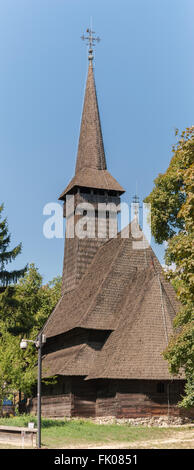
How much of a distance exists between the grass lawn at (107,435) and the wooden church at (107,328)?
2.32m

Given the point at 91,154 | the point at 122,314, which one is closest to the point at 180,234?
the point at 122,314

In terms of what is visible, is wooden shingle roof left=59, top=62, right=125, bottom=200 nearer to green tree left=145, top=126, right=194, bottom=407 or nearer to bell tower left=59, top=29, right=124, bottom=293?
bell tower left=59, top=29, right=124, bottom=293

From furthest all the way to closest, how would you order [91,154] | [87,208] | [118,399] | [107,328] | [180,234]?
[91,154] → [87,208] → [107,328] → [118,399] → [180,234]

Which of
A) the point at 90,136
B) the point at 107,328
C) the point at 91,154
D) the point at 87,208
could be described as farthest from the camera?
the point at 90,136

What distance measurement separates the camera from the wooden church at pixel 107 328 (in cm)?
2961

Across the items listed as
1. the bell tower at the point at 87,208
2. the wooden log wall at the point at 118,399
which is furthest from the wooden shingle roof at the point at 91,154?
the wooden log wall at the point at 118,399

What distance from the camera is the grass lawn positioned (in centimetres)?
2134

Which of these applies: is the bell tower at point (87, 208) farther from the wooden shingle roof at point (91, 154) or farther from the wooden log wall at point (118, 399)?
the wooden log wall at point (118, 399)

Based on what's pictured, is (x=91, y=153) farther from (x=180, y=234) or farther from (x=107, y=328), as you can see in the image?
(x=180, y=234)

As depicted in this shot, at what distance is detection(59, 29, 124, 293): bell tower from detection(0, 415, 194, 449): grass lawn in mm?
16356

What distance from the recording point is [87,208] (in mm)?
43688

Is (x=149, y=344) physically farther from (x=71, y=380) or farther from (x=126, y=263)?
(x=126, y=263)

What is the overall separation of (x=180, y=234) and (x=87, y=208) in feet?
66.8
